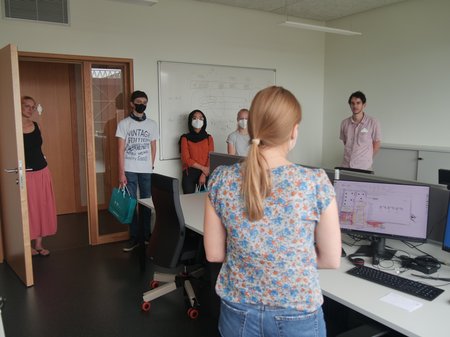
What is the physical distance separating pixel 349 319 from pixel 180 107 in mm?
3318

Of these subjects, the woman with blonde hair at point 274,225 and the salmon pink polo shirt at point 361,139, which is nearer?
the woman with blonde hair at point 274,225

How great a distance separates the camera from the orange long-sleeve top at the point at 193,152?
4.68m

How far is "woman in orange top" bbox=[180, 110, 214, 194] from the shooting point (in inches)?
184

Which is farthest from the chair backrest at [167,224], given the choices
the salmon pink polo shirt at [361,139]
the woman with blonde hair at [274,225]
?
the salmon pink polo shirt at [361,139]

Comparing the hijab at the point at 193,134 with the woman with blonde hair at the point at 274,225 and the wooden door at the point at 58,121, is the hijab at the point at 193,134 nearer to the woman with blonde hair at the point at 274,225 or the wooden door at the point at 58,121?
the wooden door at the point at 58,121

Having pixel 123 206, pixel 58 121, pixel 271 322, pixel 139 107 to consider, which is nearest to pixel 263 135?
pixel 271 322

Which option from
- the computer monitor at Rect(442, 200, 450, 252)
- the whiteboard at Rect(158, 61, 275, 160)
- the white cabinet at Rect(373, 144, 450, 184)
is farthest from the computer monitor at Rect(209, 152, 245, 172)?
the white cabinet at Rect(373, 144, 450, 184)

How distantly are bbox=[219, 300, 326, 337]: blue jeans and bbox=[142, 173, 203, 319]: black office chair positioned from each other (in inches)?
60.0

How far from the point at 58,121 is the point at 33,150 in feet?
6.69

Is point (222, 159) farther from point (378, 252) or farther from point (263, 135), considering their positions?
point (263, 135)

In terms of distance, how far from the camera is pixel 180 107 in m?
4.96

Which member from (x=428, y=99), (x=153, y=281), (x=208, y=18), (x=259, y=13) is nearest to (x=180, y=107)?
(x=208, y=18)

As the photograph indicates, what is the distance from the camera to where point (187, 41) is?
16.2 ft

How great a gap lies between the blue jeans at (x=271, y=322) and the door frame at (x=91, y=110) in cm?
354
